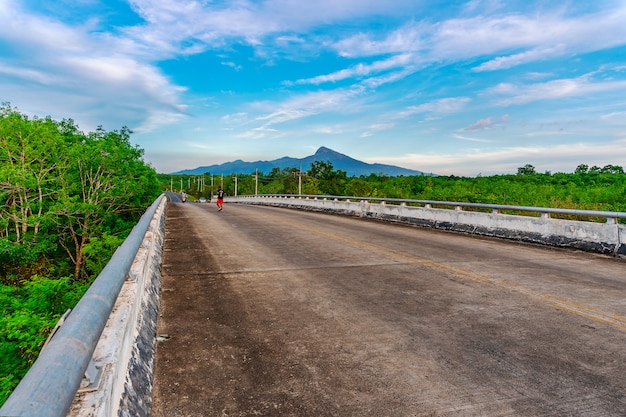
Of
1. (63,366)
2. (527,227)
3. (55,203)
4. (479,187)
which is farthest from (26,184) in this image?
(479,187)

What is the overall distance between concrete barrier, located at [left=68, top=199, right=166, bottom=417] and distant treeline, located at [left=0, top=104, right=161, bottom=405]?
16.9 meters

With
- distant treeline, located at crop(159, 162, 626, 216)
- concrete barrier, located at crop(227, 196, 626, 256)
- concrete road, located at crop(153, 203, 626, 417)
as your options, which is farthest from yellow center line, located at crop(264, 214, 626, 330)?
distant treeline, located at crop(159, 162, 626, 216)

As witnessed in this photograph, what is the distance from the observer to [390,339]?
4352mm

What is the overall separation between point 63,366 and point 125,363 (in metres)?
1.66

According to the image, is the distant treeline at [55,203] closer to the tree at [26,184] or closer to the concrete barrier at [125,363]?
the tree at [26,184]

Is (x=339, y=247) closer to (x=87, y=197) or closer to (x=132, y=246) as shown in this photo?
(x=132, y=246)

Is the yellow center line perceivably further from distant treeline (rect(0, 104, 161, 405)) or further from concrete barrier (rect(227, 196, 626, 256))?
distant treeline (rect(0, 104, 161, 405))

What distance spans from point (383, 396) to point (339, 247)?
752 centimetres

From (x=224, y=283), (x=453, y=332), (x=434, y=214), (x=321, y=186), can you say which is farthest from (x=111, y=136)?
(x=321, y=186)

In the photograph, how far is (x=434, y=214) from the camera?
56.4 feet

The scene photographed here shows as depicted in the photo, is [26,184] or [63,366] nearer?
[63,366]

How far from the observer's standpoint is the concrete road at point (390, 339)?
3180mm

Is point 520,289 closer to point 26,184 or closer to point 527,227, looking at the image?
point 527,227

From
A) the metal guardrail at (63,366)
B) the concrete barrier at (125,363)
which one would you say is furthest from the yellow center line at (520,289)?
the metal guardrail at (63,366)
